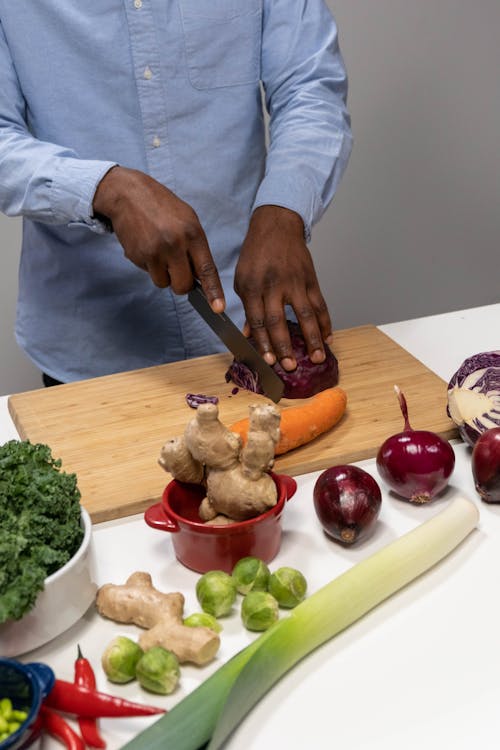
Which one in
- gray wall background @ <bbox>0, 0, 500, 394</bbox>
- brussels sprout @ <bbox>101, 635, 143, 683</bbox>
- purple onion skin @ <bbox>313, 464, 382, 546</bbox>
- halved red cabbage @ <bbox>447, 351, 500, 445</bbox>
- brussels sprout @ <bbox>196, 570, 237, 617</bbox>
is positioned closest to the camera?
brussels sprout @ <bbox>101, 635, 143, 683</bbox>

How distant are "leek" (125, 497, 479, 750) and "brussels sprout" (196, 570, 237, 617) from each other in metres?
0.10

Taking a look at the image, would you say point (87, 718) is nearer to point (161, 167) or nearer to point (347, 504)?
point (347, 504)

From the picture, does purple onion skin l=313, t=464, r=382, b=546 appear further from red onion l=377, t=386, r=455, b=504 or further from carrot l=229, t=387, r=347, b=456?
carrot l=229, t=387, r=347, b=456

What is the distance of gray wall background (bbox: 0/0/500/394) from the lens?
3.65 meters

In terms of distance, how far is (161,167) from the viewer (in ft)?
7.25

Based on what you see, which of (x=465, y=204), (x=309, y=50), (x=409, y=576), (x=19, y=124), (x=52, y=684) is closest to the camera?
(x=52, y=684)

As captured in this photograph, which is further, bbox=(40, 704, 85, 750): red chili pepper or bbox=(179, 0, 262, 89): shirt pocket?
bbox=(179, 0, 262, 89): shirt pocket

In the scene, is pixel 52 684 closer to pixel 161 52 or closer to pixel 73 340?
pixel 73 340

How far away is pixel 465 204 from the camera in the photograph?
13.4 feet

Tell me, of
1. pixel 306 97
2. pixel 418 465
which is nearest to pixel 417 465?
pixel 418 465

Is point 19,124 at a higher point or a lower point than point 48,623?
higher

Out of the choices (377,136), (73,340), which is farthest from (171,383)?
(377,136)

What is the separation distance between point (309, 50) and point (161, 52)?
40 centimetres

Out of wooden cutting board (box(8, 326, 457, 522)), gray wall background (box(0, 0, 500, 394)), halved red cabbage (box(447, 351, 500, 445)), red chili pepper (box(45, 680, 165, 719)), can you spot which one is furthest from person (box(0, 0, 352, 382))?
gray wall background (box(0, 0, 500, 394))
